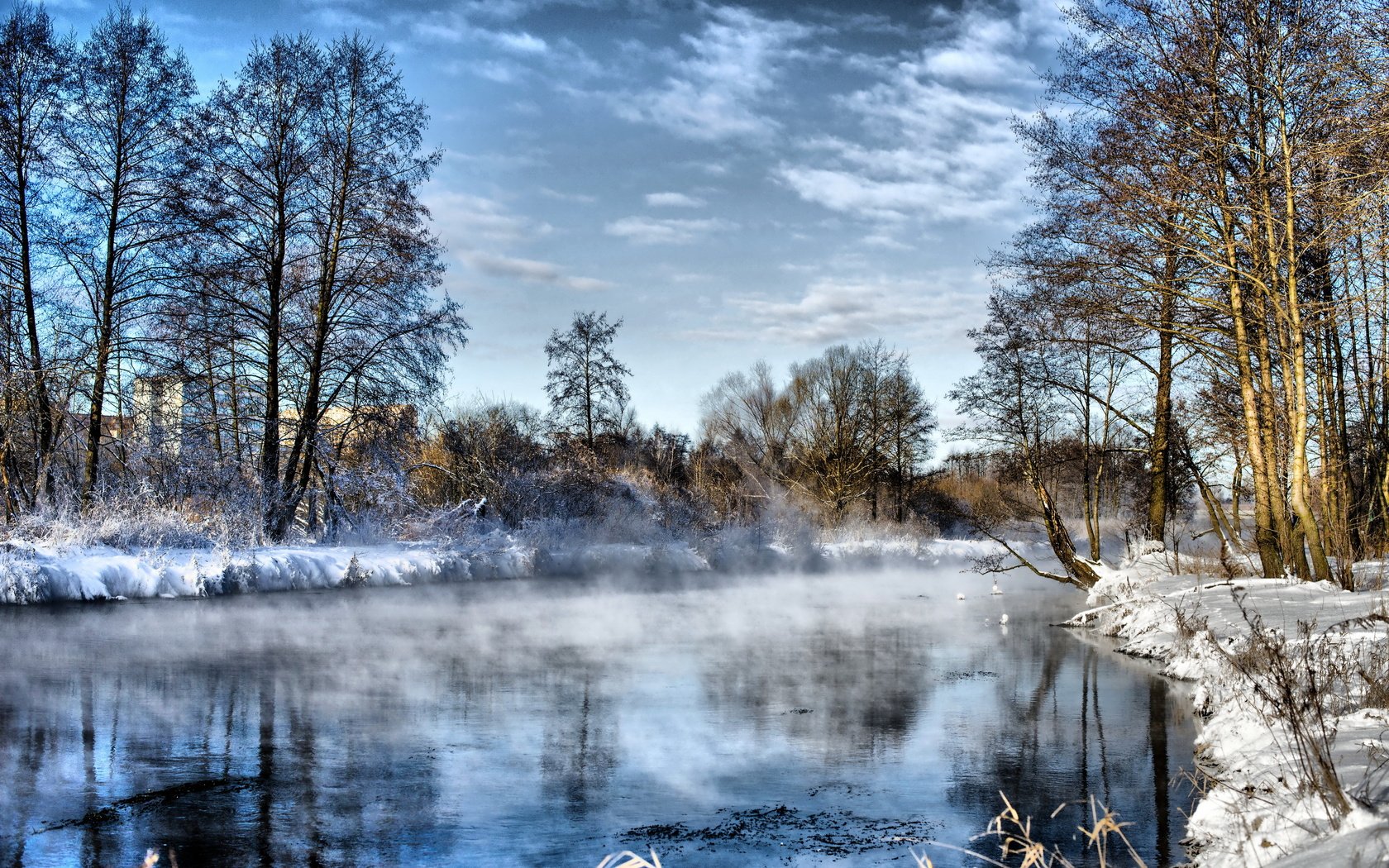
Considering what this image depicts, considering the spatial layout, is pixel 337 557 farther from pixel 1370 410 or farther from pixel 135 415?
pixel 1370 410

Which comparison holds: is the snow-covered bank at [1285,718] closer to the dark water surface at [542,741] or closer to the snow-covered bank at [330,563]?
the dark water surface at [542,741]

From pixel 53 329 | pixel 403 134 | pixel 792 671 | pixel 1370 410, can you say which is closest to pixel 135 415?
pixel 53 329

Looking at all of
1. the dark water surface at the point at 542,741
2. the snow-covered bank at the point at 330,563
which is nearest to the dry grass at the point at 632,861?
the dark water surface at the point at 542,741

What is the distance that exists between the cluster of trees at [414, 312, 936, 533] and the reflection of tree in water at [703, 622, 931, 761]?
16.6 m

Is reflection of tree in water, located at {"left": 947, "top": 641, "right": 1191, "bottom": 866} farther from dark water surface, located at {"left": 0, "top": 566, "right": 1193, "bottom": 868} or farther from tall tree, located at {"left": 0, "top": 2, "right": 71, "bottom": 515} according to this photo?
tall tree, located at {"left": 0, "top": 2, "right": 71, "bottom": 515}

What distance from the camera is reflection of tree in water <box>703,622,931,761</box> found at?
869 cm

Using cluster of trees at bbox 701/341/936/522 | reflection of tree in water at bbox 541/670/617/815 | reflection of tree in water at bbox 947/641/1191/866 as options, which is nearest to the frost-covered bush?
reflection of tree in water at bbox 541/670/617/815

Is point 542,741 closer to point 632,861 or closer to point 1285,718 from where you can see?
point 1285,718

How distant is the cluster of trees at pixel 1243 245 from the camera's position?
11883mm

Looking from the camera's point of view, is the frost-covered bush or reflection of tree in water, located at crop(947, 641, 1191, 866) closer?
reflection of tree in water, located at crop(947, 641, 1191, 866)

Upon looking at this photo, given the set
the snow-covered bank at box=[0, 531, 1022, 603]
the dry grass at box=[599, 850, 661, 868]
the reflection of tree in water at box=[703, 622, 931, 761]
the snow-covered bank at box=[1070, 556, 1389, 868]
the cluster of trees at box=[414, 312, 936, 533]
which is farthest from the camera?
the cluster of trees at box=[414, 312, 936, 533]

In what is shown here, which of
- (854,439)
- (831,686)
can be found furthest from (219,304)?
(854,439)

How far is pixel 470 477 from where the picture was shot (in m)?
27.2

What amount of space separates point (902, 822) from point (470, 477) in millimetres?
22272
